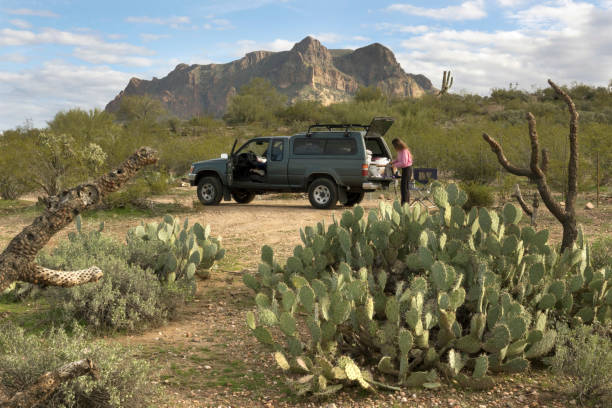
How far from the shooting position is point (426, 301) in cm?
425

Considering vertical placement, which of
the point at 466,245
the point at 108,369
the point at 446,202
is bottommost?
the point at 108,369

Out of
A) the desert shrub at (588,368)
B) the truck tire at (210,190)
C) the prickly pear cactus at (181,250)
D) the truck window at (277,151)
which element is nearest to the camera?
the desert shrub at (588,368)

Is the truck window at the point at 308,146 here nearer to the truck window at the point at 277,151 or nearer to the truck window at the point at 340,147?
the truck window at the point at 340,147

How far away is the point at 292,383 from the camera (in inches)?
140

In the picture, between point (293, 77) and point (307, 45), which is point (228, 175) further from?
point (307, 45)

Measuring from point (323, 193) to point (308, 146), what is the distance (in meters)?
1.27

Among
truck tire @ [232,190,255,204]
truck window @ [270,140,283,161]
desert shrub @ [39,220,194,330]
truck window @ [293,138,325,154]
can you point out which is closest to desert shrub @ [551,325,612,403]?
desert shrub @ [39,220,194,330]

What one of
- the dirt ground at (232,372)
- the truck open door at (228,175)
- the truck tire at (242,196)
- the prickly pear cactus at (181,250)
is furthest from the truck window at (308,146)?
the prickly pear cactus at (181,250)

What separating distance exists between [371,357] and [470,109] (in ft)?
133

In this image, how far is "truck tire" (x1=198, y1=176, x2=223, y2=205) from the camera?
1445 cm

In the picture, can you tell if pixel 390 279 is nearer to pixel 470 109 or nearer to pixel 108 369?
pixel 108 369

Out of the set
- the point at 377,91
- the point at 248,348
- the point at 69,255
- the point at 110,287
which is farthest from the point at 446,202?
the point at 377,91

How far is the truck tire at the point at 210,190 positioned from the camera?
14.5m

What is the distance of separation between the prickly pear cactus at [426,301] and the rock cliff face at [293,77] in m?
100
